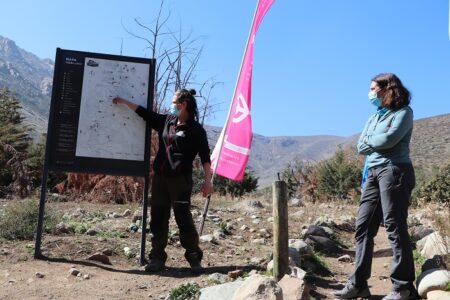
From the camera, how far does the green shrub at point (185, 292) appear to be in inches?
176

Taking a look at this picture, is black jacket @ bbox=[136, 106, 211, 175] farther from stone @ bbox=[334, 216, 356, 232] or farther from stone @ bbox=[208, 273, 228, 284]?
stone @ bbox=[334, 216, 356, 232]

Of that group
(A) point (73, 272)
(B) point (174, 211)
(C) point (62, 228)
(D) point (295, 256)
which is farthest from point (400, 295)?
(C) point (62, 228)

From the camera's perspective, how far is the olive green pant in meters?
5.54

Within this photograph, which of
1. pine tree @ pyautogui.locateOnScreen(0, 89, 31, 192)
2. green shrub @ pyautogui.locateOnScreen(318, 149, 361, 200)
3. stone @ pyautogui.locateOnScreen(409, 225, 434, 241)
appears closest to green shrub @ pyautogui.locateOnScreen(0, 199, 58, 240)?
stone @ pyautogui.locateOnScreen(409, 225, 434, 241)

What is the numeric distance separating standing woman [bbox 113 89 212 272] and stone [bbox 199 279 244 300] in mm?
1152

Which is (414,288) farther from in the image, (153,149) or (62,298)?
(153,149)

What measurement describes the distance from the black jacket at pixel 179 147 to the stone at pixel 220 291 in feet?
4.92

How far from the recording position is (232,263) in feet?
20.2

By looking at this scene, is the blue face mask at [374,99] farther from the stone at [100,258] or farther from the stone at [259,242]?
the stone at [259,242]

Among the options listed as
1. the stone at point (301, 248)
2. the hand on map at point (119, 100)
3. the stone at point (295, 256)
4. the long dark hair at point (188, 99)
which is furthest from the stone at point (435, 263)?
the hand on map at point (119, 100)

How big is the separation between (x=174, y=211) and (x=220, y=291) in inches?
57.9

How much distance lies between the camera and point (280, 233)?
471cm

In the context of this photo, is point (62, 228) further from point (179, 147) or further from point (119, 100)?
point (179, 147)

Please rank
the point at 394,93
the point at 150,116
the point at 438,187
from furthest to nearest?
the point at 438,187
the point at 150,116
the point at 394,93
